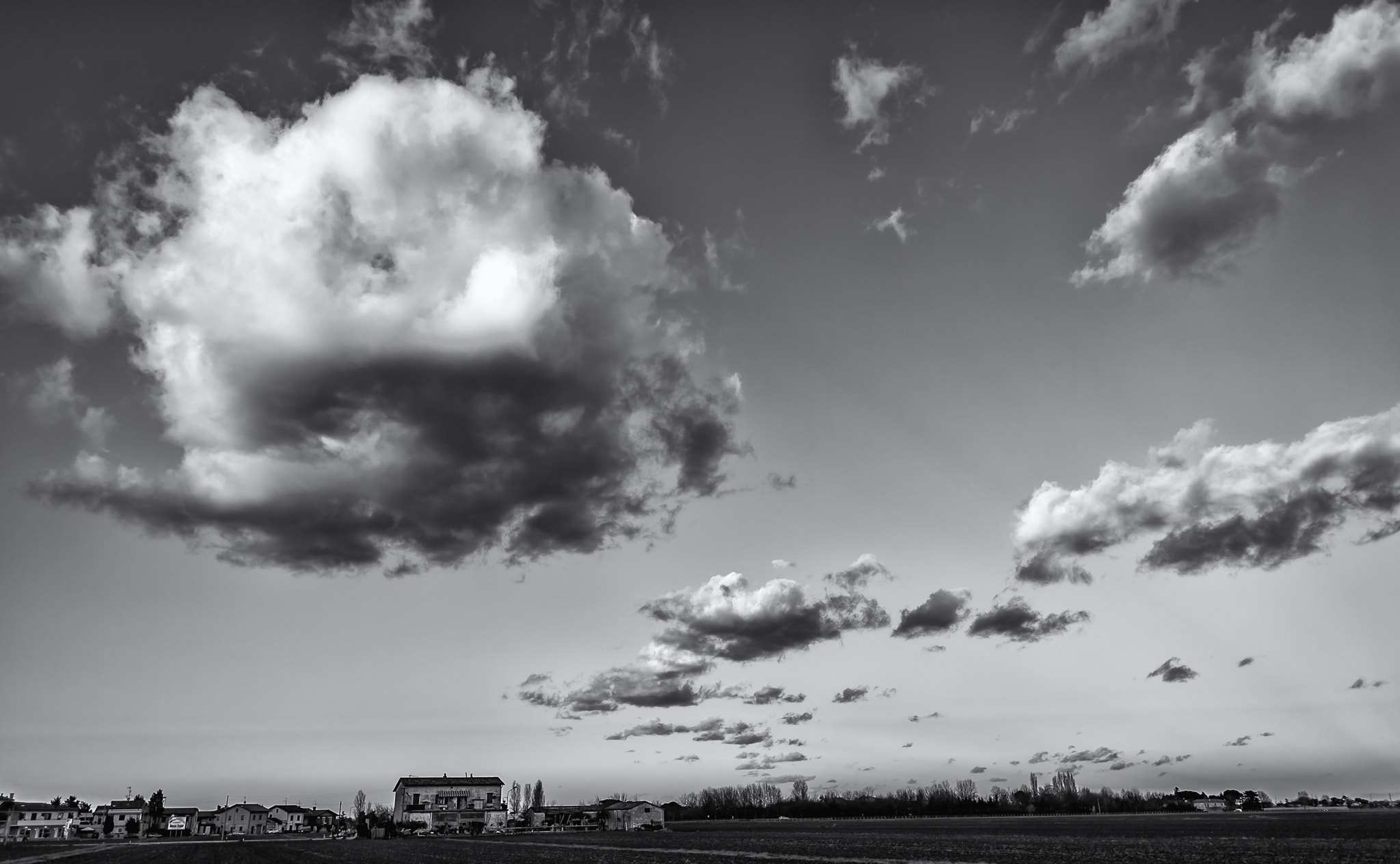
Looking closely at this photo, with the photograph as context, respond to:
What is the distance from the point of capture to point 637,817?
607ft

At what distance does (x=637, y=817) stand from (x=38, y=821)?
449ft

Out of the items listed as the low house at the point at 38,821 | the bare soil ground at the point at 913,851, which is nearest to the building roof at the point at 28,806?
the low house at the point at 38,821

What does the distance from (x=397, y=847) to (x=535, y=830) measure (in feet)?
316

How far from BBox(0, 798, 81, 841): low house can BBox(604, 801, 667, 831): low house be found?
116968mm

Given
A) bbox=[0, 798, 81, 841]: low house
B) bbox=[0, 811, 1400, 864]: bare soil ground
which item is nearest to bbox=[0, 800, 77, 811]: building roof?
bbox=[0, 798, 81, 841]: low house

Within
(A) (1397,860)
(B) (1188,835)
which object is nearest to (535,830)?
(B) (1188,835)

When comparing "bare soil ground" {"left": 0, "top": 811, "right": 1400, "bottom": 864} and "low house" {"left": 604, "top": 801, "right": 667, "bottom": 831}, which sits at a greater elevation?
"bare soil ground" {"left": 0, "top": 811, "right": 1400, "bottom": 864}

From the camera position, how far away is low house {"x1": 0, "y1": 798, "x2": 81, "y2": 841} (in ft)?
593

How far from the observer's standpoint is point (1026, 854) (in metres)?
61.5

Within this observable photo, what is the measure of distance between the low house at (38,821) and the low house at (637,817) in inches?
4605

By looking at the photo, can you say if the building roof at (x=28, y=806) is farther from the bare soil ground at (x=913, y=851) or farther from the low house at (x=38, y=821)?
the bare soil ground at (x=913, y=851)

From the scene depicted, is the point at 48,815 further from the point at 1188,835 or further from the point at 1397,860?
the point at 1397,860

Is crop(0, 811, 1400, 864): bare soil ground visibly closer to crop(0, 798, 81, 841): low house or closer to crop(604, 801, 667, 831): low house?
crop(604, 801, 667, 831): low house

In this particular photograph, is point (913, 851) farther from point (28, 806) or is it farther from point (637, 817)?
point (28, 806)
